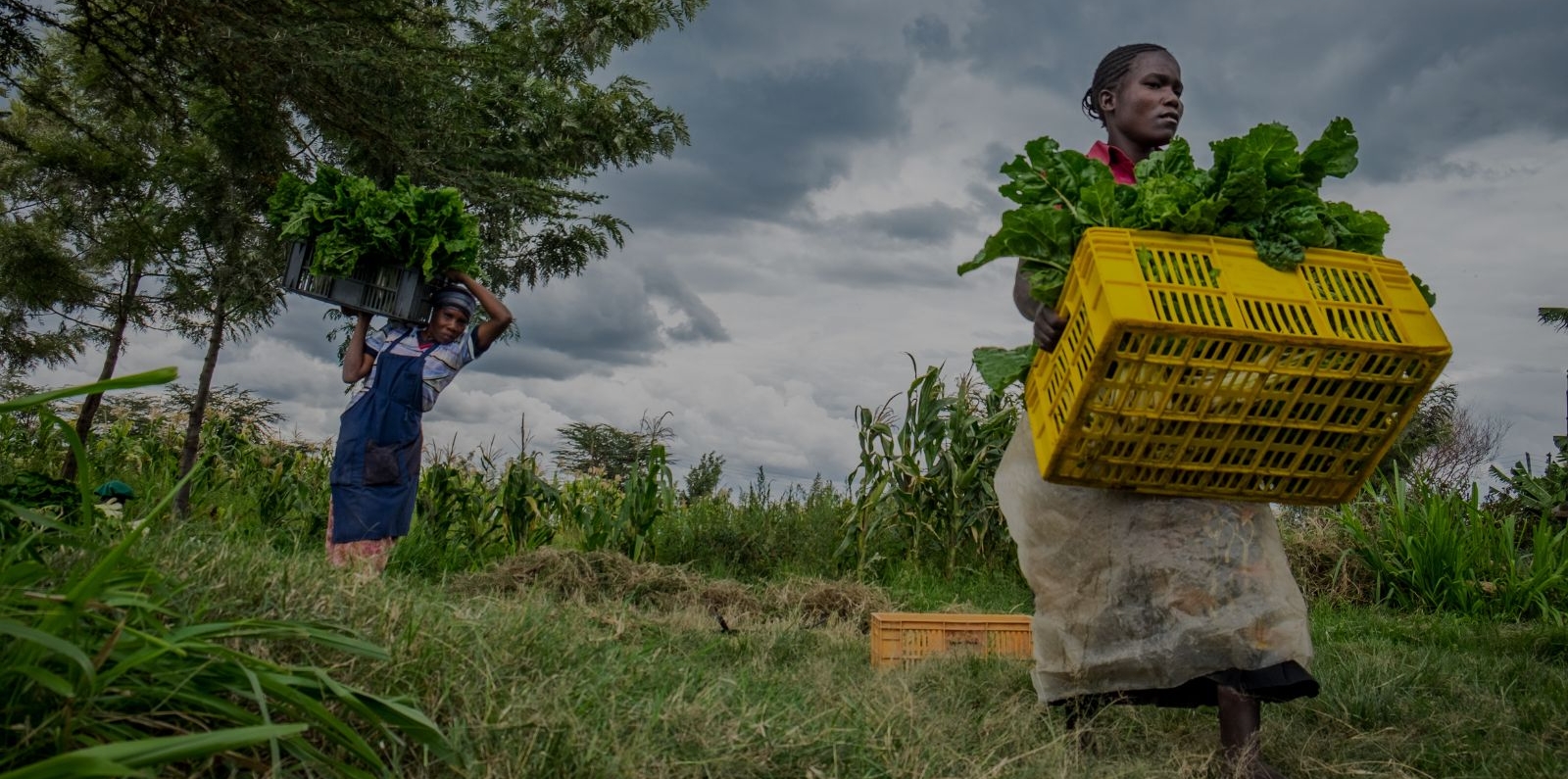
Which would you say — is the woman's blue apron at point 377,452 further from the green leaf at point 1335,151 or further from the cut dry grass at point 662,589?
the green leaf at point 1335,151

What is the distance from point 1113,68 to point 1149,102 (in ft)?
0.75

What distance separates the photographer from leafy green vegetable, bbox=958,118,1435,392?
7.98 ft

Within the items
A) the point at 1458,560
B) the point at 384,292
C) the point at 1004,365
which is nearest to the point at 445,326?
the point at 384,292

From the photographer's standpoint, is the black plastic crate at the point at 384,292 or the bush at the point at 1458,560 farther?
the bush at the point at 1458,560

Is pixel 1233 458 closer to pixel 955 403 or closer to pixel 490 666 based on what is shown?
pixel 490 666

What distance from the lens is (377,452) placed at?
4.72 m

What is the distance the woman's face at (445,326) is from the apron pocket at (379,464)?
56cm

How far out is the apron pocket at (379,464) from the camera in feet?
15.4

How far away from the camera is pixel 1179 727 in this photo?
3229mm

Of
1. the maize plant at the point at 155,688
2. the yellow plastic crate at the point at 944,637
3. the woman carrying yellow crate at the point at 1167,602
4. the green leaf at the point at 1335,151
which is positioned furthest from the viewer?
the yellow plastic crate at the point at 944,637

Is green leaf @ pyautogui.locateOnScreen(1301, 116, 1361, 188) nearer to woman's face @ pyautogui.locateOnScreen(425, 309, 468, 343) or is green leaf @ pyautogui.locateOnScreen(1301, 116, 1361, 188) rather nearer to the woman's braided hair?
the woman's braided hair

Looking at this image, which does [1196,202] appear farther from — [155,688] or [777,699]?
[155,688]

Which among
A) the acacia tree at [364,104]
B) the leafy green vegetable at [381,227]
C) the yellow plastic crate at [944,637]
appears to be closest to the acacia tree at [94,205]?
the acacia tree at [364,104]

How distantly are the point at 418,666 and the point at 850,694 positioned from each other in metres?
1.17
